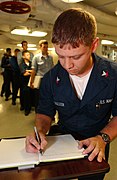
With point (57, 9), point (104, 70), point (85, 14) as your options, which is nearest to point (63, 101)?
point (104, 70)

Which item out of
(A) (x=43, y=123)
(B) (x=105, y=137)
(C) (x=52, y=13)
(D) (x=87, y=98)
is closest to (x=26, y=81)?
(C) (x=52, y=13)

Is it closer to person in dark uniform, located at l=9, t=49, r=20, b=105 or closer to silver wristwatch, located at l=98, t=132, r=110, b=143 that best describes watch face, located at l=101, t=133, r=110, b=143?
silver wristwatch, located at l=98, t=132, r=110, b=143

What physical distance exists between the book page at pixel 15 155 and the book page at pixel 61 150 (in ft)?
0.15

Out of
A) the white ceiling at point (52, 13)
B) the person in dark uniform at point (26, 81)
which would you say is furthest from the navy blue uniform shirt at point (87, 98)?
the person in dark uniform at point (26, 81)

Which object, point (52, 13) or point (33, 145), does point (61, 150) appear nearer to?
point (33, 145)

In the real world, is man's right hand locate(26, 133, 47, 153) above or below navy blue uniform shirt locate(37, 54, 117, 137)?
below

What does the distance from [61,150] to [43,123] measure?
263 mm

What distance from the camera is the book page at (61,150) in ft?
2.53

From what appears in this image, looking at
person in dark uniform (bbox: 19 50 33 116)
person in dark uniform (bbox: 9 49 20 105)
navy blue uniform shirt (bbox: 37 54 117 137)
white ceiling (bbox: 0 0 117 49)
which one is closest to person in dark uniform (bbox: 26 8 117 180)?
navy blue uniform shirt (bbox: 37 54 117 137)

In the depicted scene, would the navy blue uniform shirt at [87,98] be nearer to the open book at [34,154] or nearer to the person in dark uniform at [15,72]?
the open book at [34,154]

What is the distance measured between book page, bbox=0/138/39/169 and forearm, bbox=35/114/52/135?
0.13 m

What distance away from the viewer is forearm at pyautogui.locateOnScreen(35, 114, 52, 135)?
102 cm

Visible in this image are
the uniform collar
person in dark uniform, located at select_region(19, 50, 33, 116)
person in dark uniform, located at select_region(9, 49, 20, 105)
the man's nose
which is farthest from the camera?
person in dark uniform, located at select_region(9, 49, 20, 105)

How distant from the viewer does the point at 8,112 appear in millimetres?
4355
